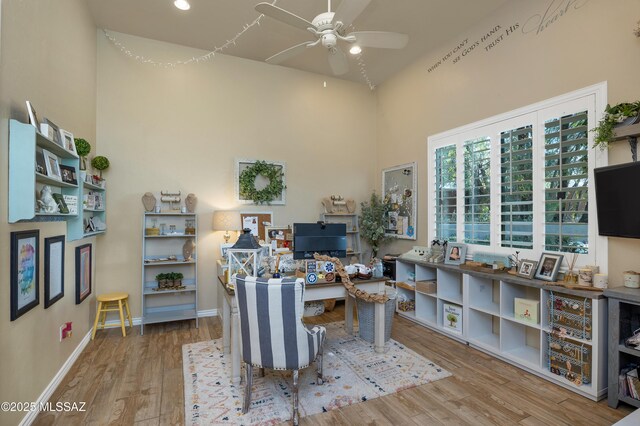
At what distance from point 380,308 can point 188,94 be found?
3914 mm

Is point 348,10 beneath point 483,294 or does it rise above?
above

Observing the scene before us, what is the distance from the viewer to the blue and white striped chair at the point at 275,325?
2145mm

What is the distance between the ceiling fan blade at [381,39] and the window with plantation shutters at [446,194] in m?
1.80

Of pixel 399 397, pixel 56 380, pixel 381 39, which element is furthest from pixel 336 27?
pixel 56 380

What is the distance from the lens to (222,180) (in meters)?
4.78

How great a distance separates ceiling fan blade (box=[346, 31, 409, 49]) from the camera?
2.87 m

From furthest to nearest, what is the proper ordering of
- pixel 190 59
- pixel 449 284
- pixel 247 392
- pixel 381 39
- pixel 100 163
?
pixel 190 59 < pixel 449 284 < pixel 100 163 < pixel 381 39 < pixel 247 392

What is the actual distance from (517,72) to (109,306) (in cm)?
566

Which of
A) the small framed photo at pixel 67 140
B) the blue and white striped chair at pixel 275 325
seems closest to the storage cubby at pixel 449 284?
the blue and white striped chair at pixel 275 325

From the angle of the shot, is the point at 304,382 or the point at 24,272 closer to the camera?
the point at 24,272

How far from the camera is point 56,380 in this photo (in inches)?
106

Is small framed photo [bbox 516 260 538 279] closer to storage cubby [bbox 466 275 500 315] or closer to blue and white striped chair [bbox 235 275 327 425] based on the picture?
storage cubby [bbox 466 275 500 315]

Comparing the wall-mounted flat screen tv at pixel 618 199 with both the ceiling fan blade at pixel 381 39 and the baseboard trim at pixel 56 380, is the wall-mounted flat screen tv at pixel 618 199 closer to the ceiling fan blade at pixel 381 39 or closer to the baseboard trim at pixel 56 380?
the ceiling fan blade at pixel 381 39

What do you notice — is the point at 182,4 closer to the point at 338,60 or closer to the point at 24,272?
the point at 338,60
